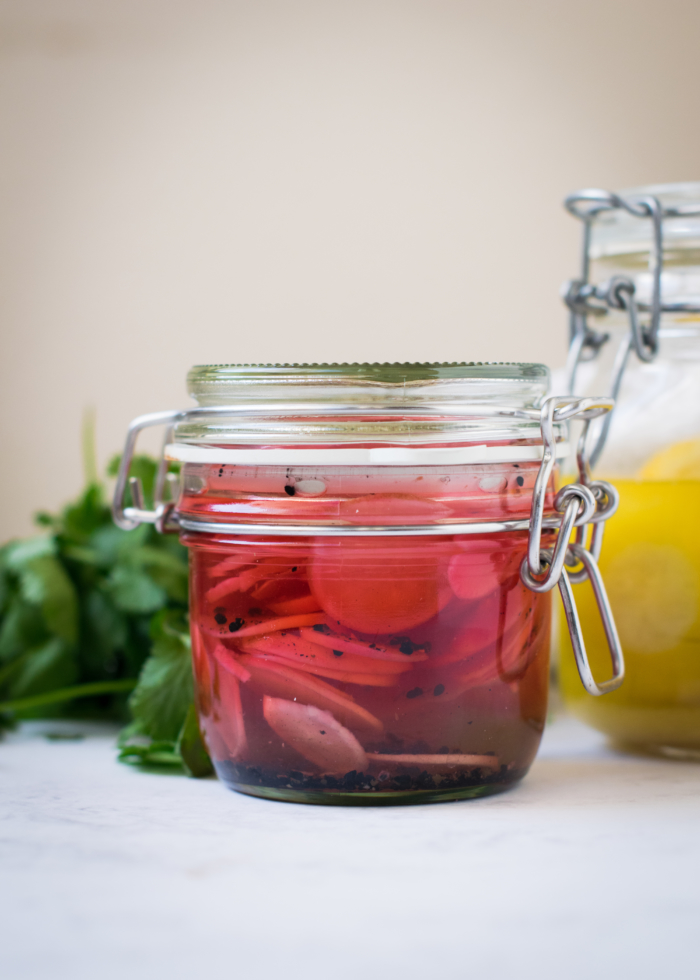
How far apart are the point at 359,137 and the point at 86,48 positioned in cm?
30

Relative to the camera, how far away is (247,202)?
1.14 meters

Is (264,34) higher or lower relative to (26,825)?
higher

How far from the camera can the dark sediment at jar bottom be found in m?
0.55

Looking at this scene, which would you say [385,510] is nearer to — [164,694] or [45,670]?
[164,694]

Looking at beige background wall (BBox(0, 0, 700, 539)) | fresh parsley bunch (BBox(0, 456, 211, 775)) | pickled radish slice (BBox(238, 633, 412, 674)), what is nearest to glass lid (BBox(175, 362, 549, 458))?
pickled radish slice (BBox(238, 633, 412, 674))

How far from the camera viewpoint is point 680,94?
1078 mm

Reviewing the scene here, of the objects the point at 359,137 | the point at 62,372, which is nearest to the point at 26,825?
the point at 62,372

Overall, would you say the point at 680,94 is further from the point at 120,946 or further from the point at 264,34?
the point at 120,946

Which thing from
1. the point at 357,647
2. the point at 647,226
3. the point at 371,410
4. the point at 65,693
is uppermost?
the point at 647,226

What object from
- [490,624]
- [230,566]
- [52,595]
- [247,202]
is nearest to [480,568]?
[490,624]

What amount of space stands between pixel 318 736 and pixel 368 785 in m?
0.04

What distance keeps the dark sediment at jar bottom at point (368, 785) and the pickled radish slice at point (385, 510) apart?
0.13 m

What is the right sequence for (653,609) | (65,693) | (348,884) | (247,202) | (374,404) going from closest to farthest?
(348,884) < (374,404) < (653,609) < (65,693) < (247,202)

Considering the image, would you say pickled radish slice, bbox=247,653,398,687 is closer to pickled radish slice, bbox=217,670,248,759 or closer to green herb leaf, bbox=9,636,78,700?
pickled radish slice, bbox=217,670,248,759
